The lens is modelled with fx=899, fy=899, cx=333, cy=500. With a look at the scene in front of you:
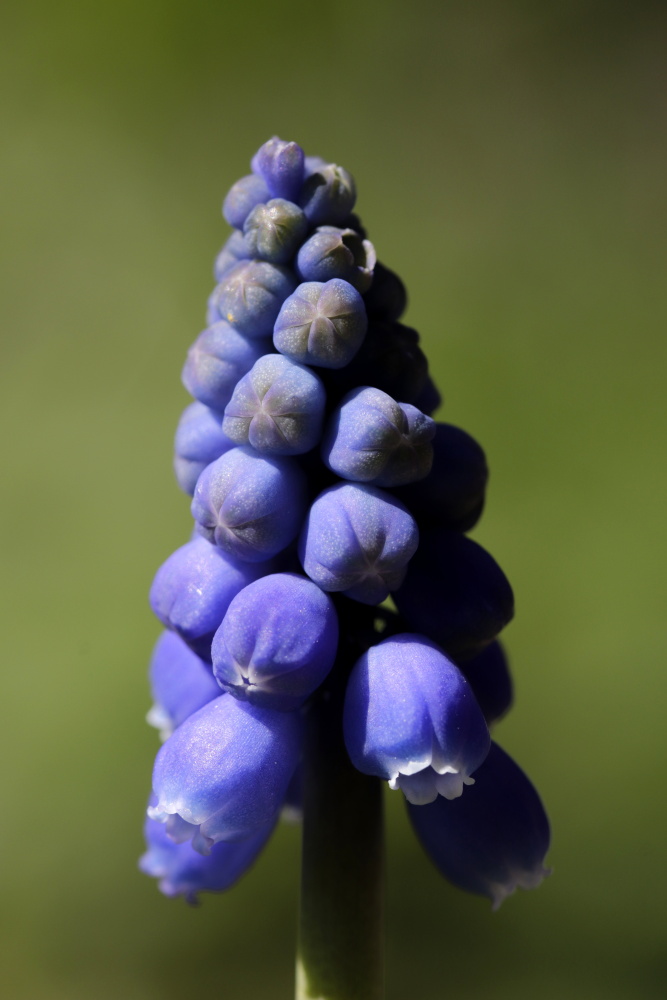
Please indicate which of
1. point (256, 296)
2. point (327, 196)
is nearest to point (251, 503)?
point (256, 296)

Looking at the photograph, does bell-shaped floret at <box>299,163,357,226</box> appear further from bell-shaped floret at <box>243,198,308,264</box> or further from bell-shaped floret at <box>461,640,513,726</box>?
bell-shaped floret at <box>461,640,513,726</box>

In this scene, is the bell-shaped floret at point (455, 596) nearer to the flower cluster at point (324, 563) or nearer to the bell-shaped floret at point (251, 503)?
the flower cluster at point (324, 563)

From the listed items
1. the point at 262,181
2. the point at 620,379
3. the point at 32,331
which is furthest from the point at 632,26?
the point at 262,181

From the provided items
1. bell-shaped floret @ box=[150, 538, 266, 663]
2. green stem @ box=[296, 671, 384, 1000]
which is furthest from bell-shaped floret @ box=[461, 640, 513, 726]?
bell-shaped floret @ box=[150, 538, 266, 663]

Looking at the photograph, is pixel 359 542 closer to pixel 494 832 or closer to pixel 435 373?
pixel 494 832

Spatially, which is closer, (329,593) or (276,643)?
(276,643)

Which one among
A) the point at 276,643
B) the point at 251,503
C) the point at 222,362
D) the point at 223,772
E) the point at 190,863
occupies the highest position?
the point at 222,362
